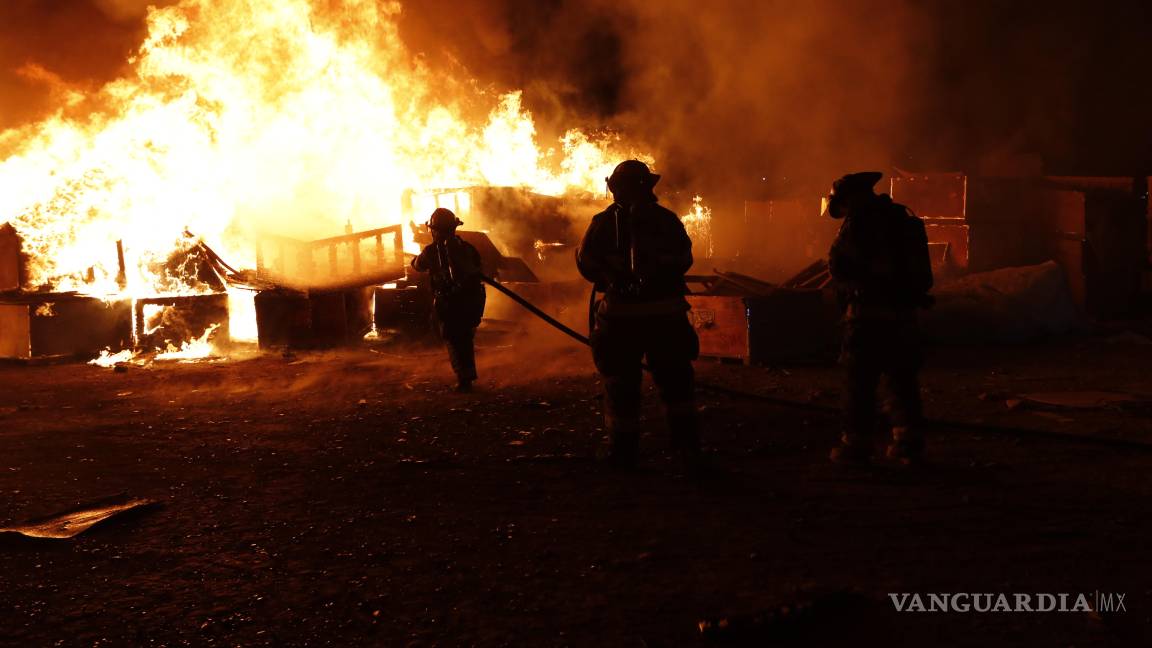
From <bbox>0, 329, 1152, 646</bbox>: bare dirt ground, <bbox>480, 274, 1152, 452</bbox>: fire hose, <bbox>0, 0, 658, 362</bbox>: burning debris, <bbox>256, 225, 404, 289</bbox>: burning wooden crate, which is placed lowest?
<bbox>0, 329, 1152, 646</bbox>: bare dirt ground

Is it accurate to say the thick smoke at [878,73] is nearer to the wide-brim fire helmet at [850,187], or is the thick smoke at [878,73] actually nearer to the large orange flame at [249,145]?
the large orange flame at [249,145]

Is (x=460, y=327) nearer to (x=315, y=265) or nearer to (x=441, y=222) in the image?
(x=441, y=222)

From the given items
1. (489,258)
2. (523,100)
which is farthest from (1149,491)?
(523,100)

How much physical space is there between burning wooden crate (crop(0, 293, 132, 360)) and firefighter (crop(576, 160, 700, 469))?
8918 millimetres

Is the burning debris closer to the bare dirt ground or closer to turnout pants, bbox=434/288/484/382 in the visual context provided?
turnout pants, bbox=434/288/484/382

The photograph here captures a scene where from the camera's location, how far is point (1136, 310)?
1272cm

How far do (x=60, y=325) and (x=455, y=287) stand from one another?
6459 mm

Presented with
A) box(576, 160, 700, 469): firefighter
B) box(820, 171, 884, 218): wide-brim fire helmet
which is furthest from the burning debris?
box(820, 171, 884, 218): wide-brim fire helmet

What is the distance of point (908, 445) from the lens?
4934 mm

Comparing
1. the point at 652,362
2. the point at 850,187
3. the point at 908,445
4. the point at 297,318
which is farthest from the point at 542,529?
the point at 297,318

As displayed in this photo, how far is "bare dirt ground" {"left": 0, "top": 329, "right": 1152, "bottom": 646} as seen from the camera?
10.3ft

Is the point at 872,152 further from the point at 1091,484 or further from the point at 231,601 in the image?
the point at 231,601

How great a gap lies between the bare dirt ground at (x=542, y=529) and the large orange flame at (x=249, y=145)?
21.8ft

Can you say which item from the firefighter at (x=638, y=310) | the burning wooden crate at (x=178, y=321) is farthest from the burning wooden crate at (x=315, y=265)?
the firefighter at (x=638, y=310)
